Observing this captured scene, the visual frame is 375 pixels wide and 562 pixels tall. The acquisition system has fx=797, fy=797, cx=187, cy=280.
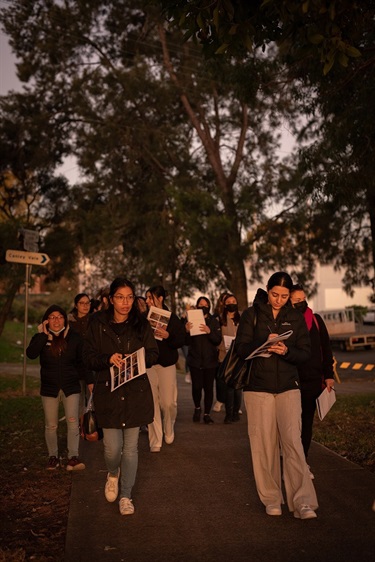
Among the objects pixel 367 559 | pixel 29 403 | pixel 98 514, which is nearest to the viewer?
pixel 367 559

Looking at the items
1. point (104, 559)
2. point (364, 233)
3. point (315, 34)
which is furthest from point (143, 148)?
point (104, 559)

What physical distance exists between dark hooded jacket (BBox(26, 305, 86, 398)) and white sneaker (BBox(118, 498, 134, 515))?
2074 millimetres

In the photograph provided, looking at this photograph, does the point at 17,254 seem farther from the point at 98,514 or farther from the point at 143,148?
the point at 143,148

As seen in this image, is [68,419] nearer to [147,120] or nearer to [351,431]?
[351,431]

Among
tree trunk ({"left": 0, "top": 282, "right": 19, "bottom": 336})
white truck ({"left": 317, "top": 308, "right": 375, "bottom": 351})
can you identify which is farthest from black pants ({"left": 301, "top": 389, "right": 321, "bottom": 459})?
white truck ({"left": 317, "top": 308, "right": 375, "bottom": 351})

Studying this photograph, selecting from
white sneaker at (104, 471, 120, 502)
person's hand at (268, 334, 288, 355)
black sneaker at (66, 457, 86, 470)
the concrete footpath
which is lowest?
the concrete footpath

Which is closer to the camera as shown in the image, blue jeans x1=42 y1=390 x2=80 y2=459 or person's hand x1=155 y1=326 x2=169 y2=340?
blue jeans x1=42 y1=390 x2=80 y2=459

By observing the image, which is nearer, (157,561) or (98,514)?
(157,561)

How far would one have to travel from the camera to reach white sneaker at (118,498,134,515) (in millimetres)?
6102

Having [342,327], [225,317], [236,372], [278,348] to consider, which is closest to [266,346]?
[278,348]

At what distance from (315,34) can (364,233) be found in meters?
17.8

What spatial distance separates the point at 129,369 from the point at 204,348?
16.6 ft

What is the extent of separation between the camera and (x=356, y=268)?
2416cm

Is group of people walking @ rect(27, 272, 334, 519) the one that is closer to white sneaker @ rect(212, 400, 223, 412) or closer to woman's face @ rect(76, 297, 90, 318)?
woman's face @ rect(76, 297, 90, 318)
